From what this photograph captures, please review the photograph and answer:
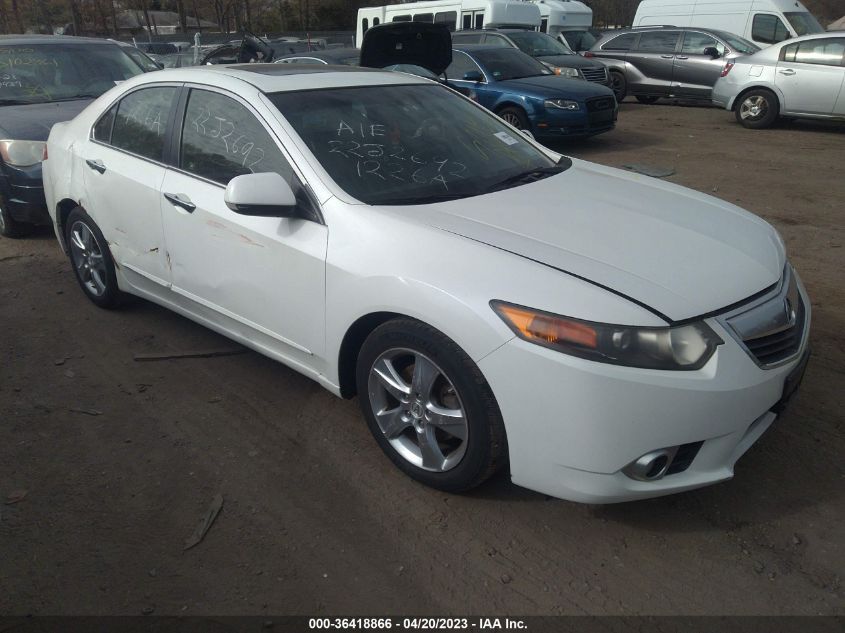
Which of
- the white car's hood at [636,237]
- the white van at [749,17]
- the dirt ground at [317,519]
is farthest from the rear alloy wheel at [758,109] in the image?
the white car's hood at [636,237]

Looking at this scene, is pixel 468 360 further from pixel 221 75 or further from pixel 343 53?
pixel 343 53

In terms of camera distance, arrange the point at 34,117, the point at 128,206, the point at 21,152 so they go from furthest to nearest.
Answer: the point at 34,117
the point at 21,152
the point at 128,206

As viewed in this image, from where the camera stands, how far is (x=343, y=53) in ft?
39.2

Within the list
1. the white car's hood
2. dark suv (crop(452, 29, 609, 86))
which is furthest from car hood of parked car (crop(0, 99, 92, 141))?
dark suv (crop(452, 29, 609, 86))

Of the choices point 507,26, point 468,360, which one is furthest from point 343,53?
point 468,360

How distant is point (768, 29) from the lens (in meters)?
16.4

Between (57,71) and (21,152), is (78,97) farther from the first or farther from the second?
(21,152)

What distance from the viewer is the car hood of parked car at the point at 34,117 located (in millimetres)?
6309

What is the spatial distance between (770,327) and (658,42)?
14.5 m

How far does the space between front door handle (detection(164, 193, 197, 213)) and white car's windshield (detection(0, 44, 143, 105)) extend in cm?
426

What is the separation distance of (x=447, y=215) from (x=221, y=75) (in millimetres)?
1632

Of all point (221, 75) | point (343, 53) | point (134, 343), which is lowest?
point (134, 343)

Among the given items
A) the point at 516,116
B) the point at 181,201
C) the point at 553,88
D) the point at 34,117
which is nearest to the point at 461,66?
the point at 516,116

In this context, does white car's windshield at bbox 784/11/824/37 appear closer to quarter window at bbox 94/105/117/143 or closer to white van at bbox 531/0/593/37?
white van at bbox 531/0/593/37
